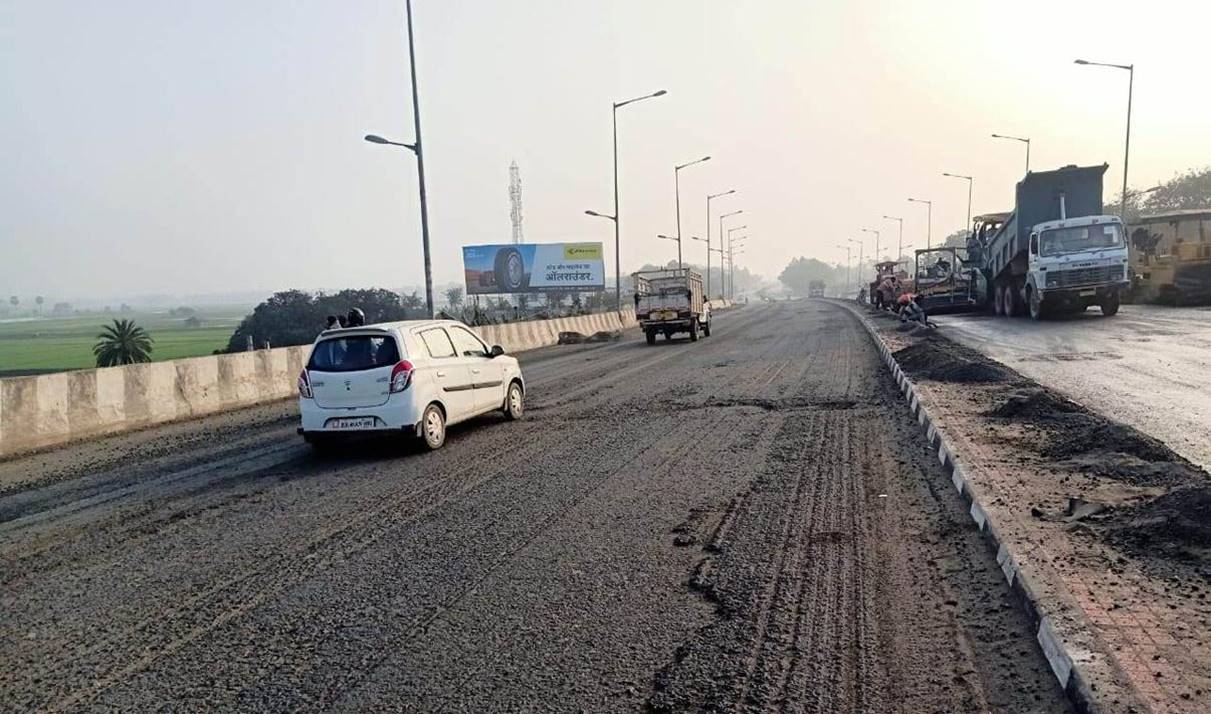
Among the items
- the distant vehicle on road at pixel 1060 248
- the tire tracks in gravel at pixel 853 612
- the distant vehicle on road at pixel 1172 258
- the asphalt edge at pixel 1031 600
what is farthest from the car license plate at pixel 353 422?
the distant vehicle on road at pixel 1172 258

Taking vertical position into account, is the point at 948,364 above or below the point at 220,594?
above

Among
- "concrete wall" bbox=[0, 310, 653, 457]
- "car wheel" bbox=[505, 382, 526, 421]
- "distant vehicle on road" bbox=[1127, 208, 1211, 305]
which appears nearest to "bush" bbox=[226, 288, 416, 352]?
"concrete wall" bbox=[0, 310, 653, 457]

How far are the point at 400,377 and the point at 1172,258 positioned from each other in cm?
3042

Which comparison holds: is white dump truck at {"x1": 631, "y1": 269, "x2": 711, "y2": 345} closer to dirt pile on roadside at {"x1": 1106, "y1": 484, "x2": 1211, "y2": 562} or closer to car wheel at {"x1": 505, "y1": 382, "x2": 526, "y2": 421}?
car wheel at {"x1": 505, "y1": 382, "x2": 526, "y2": 421}

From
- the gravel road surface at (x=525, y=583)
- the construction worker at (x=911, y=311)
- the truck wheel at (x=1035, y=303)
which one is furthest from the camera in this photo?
the construction worker at (x=911, y=311)

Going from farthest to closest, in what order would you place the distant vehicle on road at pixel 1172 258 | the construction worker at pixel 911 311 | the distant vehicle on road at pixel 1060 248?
the construction worker at pixel 911 311 < the distant vehicle on road at pixel 1172 258 < the distant vehicle on road at pixel 1060 248

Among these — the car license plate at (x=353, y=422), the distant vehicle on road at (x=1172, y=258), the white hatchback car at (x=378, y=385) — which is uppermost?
the distant vehicle on road at (x=1172, y=258)

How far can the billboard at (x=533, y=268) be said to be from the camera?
200 feet

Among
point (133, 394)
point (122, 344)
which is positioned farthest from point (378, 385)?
point (122, 344)

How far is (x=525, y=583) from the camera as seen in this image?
5.01 m

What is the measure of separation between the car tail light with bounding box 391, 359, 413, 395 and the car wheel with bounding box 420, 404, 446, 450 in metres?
0.44

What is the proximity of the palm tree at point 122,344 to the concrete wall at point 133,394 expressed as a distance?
6982mm

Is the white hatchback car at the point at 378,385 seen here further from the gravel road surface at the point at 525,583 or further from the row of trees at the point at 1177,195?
the row of trees at the point at 1177,195

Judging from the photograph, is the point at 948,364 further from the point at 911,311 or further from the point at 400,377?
the point at 911,311
